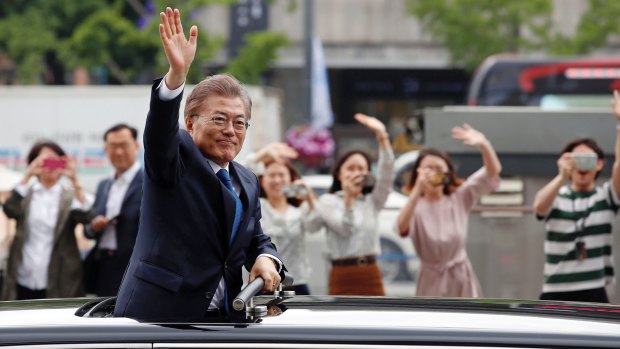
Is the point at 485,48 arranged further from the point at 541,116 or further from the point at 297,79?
the point at 541,116

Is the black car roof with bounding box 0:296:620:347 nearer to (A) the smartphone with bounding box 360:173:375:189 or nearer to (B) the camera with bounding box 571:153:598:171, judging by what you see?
(B) the camera with bounding box 571:153:598:171

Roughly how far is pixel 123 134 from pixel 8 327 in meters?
5.35

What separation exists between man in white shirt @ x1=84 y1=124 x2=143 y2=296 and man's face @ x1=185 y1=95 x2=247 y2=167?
4168 millimetres

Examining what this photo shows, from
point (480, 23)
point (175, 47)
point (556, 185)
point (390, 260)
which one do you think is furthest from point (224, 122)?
point (480, 23)

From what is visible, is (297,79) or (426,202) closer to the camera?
(426,202)

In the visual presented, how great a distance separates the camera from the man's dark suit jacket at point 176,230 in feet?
12.3

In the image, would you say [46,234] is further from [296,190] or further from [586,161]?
[586,161]

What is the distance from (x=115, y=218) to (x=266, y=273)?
453 cm

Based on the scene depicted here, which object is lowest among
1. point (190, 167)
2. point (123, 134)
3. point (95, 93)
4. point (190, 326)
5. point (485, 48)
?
point (190, 326)

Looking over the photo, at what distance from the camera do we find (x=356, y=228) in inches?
322

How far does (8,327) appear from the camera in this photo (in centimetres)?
322

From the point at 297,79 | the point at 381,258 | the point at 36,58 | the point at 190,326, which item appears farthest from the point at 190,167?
the point at 297,79

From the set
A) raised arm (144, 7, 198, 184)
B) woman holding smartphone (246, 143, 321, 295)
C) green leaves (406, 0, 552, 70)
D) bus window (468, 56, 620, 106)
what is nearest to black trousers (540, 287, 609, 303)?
woman holding smartphone (246, 143, 321, 295)

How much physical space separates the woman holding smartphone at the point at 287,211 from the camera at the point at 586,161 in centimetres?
169
